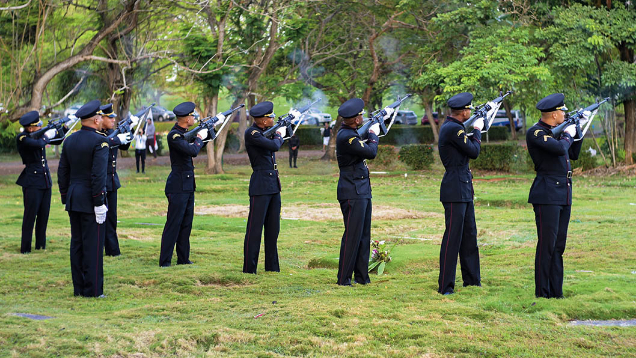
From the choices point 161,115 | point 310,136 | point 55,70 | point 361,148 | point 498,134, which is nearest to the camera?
point 361,148

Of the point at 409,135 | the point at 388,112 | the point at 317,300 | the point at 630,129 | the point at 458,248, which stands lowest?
the point at 317,300

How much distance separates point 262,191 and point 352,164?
4.30 feet

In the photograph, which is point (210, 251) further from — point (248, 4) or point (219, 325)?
point (248, 4)

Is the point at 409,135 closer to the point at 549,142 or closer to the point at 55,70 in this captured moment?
the point at 55,70

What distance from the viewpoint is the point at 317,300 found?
7.25 metres

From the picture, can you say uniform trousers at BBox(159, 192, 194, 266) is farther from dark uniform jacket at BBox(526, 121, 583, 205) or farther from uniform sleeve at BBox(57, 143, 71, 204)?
dark uniform jacket at BBox(526, 121, 583, 205)

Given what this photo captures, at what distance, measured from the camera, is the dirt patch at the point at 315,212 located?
582 inches

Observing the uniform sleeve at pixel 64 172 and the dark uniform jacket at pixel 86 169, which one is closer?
the dark uniform jacket at pixel 86 169

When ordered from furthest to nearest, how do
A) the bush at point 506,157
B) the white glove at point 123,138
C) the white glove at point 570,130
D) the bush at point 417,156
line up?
the bush at point 417,156 → the bush at point 506,157 → the white glove at point 123,138 → the white glove at point 570,130

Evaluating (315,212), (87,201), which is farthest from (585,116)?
(315,212)

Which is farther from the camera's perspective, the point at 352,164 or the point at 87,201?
the point at 352,164

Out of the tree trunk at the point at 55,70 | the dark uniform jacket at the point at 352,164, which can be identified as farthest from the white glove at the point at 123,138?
the tree trunk at the point at 55,70

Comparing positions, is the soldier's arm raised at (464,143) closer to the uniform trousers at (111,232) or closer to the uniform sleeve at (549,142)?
the uniform sleeve at (549,142)

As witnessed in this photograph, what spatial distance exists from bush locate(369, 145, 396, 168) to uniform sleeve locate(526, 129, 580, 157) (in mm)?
20113
